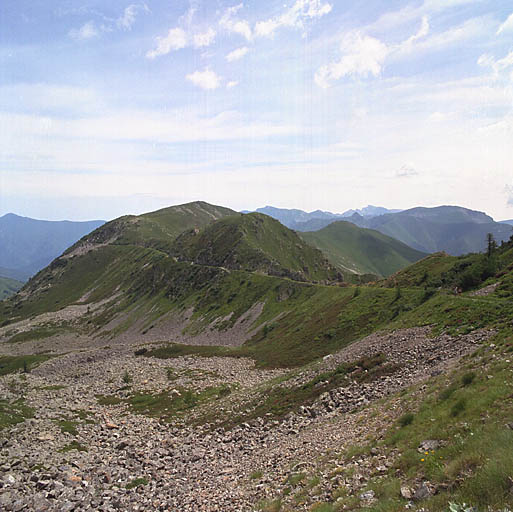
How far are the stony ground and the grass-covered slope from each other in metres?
104

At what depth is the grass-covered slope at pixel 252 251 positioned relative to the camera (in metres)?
152

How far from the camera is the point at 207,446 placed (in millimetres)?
27953

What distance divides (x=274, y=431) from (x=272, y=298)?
76.1 metres

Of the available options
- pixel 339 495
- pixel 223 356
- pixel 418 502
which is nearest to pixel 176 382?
pixel 223 356

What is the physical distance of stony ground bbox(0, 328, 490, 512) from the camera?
19141mm

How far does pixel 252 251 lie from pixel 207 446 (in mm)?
128836

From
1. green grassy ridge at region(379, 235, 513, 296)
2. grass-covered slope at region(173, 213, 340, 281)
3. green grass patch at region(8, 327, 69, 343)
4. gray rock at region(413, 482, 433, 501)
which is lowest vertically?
green grass patch at region(8, 327, 69, 343)

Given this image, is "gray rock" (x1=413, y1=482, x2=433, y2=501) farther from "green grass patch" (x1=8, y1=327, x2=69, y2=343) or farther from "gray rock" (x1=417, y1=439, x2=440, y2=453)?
"green grass patch" (x1=8, y1=327, x2=69, y2=343)

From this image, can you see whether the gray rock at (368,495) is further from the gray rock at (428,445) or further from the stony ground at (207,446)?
the gray rock at (428,445)

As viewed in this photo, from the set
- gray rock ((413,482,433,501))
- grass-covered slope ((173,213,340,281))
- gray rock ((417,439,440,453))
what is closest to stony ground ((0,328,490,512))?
gray rock ((417,439,440,453))

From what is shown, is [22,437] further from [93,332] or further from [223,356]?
[93,332]

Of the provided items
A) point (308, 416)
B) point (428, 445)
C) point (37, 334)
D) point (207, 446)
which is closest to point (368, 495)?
point (428, 445)

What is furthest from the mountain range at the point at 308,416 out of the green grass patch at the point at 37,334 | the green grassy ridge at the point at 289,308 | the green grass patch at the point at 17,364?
the green grass patch at the point at 37,334

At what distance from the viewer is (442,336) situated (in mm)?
30438
